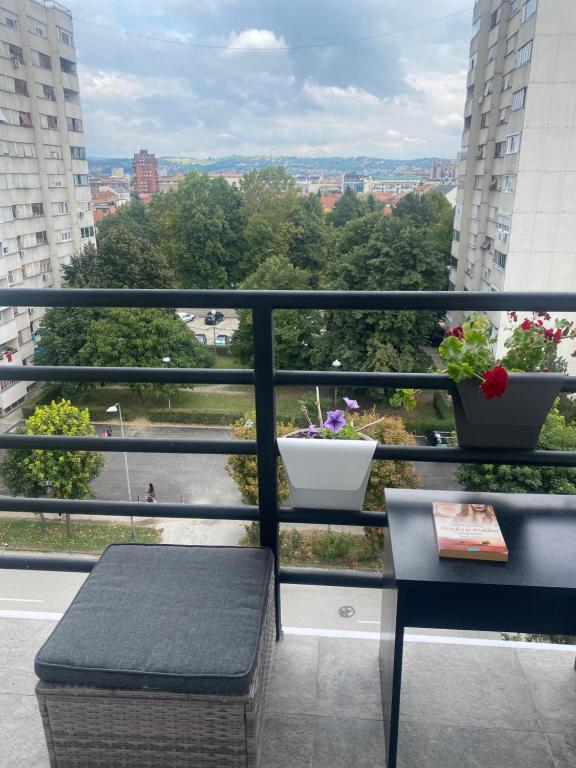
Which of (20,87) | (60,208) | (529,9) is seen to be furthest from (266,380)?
(60,208)

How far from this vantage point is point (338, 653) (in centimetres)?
147

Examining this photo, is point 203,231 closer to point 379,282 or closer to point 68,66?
point 68,66

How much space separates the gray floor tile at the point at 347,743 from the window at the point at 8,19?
1639 cm

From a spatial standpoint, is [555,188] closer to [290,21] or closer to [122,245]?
[290,21]

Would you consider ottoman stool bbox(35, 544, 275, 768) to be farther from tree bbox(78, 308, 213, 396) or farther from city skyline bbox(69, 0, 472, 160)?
city skyline bbox(69, 0, 472, 160)

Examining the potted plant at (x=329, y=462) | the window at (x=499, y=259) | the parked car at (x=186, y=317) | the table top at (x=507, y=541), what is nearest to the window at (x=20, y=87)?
the parked car at (x=186, y=317)

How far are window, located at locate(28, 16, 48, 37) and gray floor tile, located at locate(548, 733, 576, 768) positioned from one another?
1782 cm

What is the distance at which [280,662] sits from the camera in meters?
1.44

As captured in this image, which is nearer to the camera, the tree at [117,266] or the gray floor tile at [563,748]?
the gray floor tile at [563,748]

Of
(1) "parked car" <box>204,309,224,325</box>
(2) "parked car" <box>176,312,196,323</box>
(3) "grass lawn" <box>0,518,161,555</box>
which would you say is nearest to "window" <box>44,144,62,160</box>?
(2) "parked car" <box>176,312,196,323</box>

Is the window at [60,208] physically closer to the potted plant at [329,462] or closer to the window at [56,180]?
the window at [56,180]

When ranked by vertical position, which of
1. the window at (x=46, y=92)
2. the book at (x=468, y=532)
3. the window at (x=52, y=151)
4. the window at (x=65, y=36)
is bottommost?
the book at (x=468, y=532)

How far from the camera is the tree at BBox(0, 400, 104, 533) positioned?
6789 millimetres

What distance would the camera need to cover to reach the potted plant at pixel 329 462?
1293 millimetres
